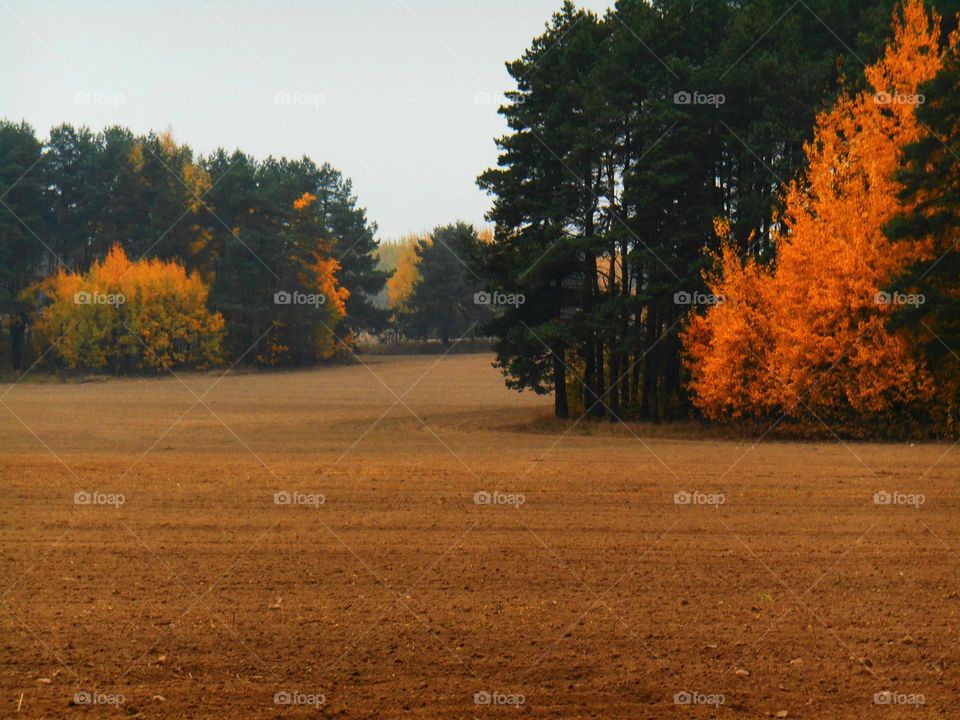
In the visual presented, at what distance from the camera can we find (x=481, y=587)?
1159 cm

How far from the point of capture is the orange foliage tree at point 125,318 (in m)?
76.1

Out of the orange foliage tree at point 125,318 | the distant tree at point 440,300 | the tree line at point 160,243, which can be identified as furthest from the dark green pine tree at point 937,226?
the distant tree at point 440,300

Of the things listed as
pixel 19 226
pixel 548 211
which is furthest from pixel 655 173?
pixel 19 226

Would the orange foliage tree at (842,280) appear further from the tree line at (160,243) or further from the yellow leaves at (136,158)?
the yellow leaves at (136,158)

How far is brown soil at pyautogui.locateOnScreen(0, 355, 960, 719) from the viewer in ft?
27.8

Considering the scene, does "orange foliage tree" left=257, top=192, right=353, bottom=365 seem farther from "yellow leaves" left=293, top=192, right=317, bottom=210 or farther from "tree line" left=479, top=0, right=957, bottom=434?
"tree line" left=479, top=0, right=957, bottom=434

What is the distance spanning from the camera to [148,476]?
20.8 m

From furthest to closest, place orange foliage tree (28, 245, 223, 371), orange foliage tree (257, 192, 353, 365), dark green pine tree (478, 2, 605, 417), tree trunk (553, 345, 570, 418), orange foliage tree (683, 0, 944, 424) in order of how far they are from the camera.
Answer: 1. orange foliage tree (257, 192, 353, 365)
2. orange foliage tree (28, 245, 223, 371)
3. tree trunk (553, 345, 570, 418)
4. dark green pine tree (478, 2, 605, 417)
5. orange foliage tree (683, 0, 944, 424)

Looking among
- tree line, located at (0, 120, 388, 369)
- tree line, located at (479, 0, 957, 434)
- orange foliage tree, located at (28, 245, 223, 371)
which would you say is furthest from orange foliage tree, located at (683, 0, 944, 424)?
orange foliage tree, located at (28, 245, 223, 371)

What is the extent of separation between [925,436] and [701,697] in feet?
78.5

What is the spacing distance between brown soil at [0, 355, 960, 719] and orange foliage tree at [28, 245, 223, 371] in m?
54.9

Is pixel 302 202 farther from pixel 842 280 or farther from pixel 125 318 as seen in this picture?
pixel 842 280

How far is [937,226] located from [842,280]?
9.72ft

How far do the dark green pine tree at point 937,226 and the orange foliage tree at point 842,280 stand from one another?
0.55 metres
